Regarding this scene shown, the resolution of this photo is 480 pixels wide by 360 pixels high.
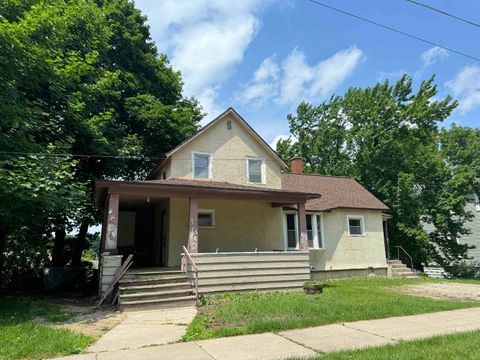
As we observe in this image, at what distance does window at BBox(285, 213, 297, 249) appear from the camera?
53.2 feet

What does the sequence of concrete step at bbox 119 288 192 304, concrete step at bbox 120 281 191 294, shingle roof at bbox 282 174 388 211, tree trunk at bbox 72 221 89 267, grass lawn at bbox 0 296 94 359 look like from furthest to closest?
1. tree trunk at bbox 72 221 89 267
2. shingle roof at bbox 282 174 388 211
3. concrete step at bbox 120 281 191 294
4. concrete step at bbox 119 288 192 304
5. grass lawn at bbox 0 296 94 359

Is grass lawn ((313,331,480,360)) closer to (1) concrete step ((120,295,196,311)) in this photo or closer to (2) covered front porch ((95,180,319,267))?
(1) concrete step ((120,295,196,311))

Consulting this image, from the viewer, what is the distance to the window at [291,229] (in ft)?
53.2

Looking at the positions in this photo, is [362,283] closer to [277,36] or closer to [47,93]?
[277,36]

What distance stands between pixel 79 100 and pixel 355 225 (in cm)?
1455

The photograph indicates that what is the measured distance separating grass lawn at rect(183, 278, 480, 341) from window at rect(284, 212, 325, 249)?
5.00m

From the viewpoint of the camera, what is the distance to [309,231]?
16.8 metres

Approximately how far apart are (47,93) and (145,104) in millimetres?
6113

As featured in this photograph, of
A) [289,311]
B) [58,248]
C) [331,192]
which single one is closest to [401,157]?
[331,192]

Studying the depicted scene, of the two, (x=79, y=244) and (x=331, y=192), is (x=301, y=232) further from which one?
(x=79, y=244)

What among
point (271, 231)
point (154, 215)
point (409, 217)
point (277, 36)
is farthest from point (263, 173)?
point (409, 217)

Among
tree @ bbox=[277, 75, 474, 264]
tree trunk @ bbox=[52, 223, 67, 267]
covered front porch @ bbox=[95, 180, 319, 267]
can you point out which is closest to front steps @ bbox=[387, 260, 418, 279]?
tree @ bbox=[277, 75, 474, 264]

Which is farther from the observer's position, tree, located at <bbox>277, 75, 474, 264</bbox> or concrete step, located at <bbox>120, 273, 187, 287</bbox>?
tree, located at <bbox>277, 75, 474, 264</bbox>

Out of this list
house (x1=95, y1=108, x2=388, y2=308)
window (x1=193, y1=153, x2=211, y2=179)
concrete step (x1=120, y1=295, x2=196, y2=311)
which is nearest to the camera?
concrete step (x1=120, y1=295, x2=196, y2=311)
